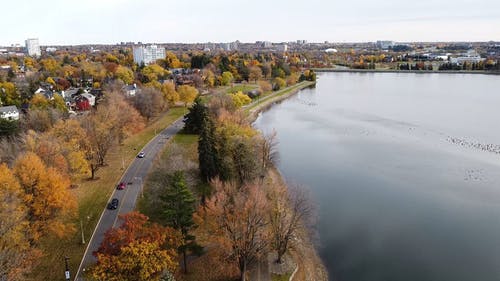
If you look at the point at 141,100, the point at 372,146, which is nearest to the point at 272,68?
the point at 141,100

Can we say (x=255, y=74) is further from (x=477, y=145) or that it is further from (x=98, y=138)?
(x=98, y=138)

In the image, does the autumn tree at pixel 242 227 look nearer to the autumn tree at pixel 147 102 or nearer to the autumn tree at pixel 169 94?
the autumn tree at pixel 147 102

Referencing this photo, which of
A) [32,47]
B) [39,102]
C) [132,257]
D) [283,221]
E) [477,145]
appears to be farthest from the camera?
[32,47]

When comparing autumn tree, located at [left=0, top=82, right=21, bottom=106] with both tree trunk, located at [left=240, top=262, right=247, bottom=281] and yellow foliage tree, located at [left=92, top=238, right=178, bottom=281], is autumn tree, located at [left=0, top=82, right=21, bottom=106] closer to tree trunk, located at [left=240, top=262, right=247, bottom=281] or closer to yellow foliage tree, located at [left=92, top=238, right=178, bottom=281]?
yellow foliage tree, located at [left=92, top=238, right=178, bottom=281]

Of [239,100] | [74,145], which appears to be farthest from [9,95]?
[74,145]

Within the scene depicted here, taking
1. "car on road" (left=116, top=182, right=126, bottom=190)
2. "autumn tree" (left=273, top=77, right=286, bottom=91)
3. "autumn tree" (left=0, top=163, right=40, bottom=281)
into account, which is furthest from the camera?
"autumn tree" (left=273, top=77, right=286, bottom=91)

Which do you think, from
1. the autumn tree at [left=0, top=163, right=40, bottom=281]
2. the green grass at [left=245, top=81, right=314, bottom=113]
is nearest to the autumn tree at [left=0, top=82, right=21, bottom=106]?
the green grass at [left=245, top=81, right=314, bottom=113]
